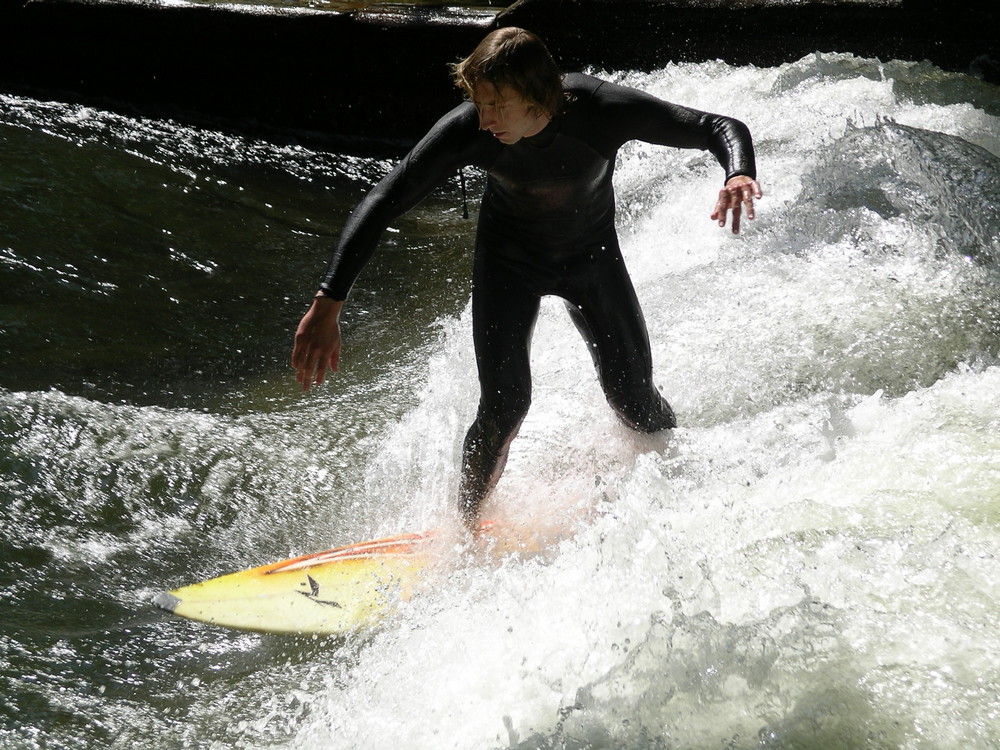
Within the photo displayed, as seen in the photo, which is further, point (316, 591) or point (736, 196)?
point (316, 591)

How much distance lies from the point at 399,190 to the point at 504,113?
14.9 inches

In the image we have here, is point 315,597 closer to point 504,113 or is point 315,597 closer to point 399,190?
point 399,190

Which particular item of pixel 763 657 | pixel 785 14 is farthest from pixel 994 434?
pixel 785 14

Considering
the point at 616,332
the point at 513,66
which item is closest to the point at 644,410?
the point at 616,332

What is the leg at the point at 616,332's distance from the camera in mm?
3297

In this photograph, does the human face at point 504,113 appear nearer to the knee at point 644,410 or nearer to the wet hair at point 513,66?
the wet hair at point 513,66

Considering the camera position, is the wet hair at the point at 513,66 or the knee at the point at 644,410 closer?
the wet hair at the point at 513,66

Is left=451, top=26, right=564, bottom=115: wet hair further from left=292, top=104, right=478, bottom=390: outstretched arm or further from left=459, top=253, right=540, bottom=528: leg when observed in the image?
left=459, top=253, right=540, bottom=528: leg

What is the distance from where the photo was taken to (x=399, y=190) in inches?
113

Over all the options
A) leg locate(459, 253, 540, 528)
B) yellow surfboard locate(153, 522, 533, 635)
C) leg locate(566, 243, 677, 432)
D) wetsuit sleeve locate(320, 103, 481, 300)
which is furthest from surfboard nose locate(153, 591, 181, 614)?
leg locate(566, 243, 677, 432)

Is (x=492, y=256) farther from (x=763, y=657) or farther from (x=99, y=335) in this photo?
(x=99, y=335)

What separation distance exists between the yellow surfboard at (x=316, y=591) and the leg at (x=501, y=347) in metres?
0.55

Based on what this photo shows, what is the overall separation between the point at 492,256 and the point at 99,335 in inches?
108

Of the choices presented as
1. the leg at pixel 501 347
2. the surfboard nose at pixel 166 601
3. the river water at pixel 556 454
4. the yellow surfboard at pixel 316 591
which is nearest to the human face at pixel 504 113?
the leg at pixel 501 347
